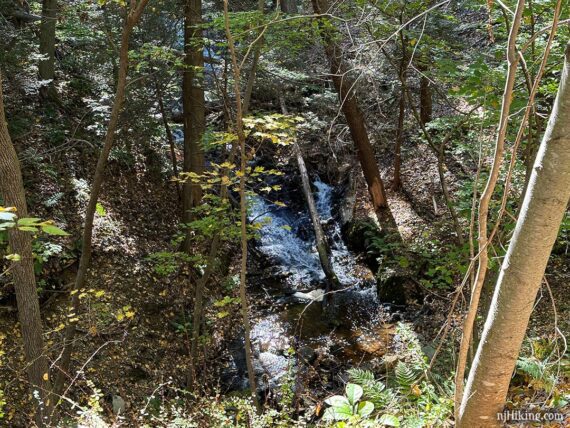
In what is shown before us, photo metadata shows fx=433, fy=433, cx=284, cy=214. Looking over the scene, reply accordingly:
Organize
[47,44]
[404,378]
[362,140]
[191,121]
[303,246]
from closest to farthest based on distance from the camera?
[404,378] < [191,121] < [47,44] < [362,140] < [303,246]

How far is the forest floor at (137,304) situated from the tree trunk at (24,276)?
220 millimetres

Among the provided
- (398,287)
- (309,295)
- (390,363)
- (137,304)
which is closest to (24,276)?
(137,304)

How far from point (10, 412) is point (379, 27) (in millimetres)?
6903

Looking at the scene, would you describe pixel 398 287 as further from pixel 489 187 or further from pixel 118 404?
pixel 489 187

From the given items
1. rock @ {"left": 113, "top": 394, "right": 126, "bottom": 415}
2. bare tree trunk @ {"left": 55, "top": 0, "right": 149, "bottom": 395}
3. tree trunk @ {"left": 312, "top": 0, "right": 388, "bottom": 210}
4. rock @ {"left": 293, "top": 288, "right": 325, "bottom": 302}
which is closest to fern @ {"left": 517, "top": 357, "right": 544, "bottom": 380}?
bare tree trunk @ {"left": 55, "top": 0, "right": 149, "bottom": 395}

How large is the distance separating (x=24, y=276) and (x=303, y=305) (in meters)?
5.37

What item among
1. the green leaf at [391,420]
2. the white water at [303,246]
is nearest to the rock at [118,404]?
the green leaf at [391,420]

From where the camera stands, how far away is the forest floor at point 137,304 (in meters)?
5.54

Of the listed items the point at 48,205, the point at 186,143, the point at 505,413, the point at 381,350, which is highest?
the point at 186,143

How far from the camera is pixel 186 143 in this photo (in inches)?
322

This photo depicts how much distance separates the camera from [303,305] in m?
8.50

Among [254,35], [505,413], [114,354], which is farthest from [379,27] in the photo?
[114,354]

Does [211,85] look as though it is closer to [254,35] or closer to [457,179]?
[254,35]

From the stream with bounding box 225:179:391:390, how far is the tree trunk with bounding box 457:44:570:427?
10.5ft
